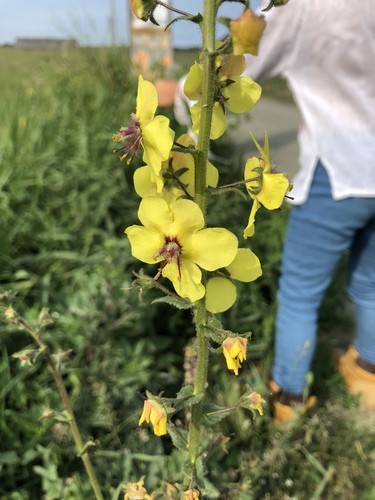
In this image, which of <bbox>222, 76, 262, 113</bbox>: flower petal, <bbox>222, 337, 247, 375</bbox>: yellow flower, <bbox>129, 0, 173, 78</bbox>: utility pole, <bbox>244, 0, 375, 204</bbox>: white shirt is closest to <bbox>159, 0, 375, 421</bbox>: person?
<bbox>244, 0, 375, 204</bbox>: white shirt

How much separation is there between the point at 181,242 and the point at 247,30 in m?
0.31

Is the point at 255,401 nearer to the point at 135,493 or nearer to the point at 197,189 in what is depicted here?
the point at 135,493

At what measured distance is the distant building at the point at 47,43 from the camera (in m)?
4.57

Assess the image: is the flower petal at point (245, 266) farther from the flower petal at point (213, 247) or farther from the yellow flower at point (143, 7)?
the yellow flower at point (143, 7)

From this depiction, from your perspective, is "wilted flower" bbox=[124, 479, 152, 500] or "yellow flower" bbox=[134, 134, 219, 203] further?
"wilted flower" bbox=[124, 479, 152, 500]

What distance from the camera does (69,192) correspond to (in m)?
2.65

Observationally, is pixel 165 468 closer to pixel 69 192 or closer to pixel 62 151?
pixel 69 192

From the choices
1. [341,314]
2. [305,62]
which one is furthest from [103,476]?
[341,314]

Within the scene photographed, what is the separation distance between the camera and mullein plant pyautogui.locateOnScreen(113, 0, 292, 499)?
82 cm

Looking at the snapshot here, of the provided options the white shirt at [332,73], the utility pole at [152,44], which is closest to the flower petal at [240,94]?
the white shirt at [332,73]

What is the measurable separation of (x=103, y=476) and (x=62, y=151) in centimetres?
169

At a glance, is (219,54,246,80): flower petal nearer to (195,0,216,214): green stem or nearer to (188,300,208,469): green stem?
(195,0,216,214): green stem

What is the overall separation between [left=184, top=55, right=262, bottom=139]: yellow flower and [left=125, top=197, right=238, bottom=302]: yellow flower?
0.48ft

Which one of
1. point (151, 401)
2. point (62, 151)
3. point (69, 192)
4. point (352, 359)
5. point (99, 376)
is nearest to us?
point (151, 401)
